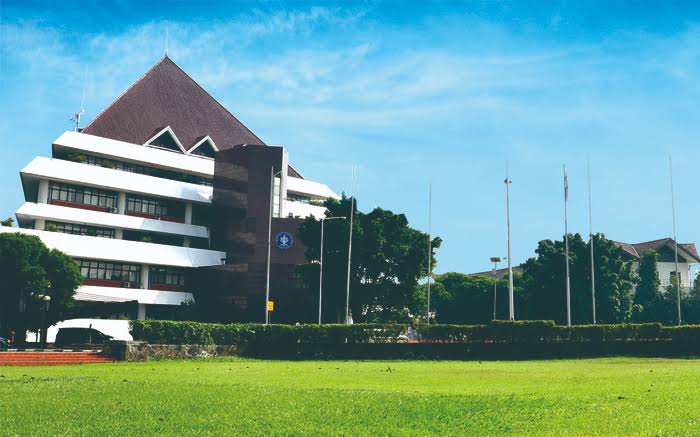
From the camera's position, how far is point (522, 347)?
3988 cm

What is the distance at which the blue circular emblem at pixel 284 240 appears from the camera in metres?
58.5

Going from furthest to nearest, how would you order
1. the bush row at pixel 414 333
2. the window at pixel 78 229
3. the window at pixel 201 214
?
the window at pixel 201 214
the window at pixel 78 229
the bush row at pixel 414 333

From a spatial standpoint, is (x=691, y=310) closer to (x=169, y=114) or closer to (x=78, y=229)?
(x=169, y=114)

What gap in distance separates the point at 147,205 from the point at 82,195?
5.58 meters

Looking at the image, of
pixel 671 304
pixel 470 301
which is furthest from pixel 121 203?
pixel 671 304

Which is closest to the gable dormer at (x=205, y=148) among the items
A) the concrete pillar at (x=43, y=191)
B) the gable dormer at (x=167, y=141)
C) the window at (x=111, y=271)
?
the gable dormer at (x=167, y=141)

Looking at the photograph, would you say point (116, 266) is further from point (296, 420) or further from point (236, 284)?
point (296, 420)

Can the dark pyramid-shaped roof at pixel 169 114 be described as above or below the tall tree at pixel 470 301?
above

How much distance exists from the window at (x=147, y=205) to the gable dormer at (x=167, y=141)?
19.3ft

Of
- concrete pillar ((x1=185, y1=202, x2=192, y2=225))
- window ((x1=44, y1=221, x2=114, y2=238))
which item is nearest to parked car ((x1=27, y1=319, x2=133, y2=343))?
window ((x1=44, y1=221, x2=114, y2=238))

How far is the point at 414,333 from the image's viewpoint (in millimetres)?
40406

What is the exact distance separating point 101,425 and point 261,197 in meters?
51.4

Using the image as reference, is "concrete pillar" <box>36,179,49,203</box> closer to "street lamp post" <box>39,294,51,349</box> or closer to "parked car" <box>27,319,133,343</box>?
"parked car" <box>27,319,133,343</box>

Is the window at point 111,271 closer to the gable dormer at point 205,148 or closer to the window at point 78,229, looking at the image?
the window at point 78,229
